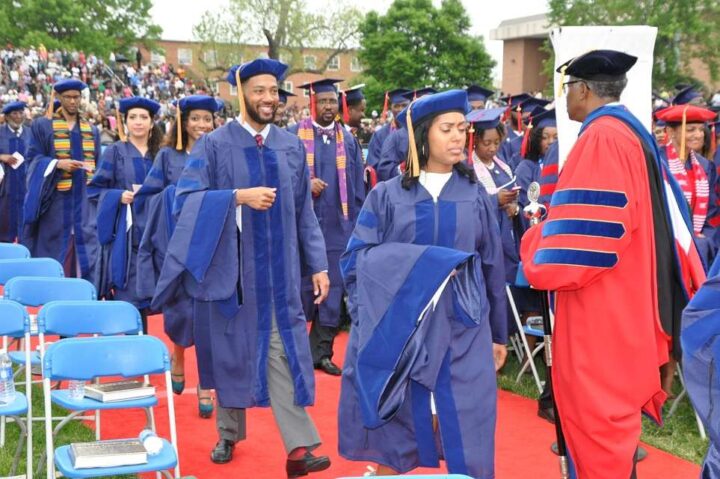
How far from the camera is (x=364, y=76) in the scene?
147 feet

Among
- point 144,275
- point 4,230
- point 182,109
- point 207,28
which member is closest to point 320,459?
point 144,275

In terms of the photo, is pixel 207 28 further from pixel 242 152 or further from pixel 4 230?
pixel 242 152

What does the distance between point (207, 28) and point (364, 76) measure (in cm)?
1227

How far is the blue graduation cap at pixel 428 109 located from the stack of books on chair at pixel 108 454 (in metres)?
1.63

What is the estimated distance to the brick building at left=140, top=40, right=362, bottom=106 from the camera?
171 ft

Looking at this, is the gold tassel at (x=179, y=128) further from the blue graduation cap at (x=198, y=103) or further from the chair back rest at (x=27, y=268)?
the chair back rest at (x=27, y=268)

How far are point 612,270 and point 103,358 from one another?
228 centimetres

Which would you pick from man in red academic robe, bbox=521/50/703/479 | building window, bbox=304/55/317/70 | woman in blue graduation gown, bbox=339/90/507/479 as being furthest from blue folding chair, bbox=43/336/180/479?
building window, bbox=304/55/317/70

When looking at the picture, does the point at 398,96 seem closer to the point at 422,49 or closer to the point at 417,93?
the point at 417,93

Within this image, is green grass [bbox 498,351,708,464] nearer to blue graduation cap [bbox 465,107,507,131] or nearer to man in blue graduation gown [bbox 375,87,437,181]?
blue graduation cap [bbox 465,107,507,131]

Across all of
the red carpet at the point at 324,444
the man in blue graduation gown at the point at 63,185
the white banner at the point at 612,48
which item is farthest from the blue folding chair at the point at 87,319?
the man in blue graduation gown at the point at 63,185

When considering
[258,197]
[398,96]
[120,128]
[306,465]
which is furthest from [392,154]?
[306,465]

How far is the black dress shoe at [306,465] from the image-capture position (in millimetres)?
4402

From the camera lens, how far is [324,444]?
504 centimetres
